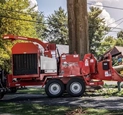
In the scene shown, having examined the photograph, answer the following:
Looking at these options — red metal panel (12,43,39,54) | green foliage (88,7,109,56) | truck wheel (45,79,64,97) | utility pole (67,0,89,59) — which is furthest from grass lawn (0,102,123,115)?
green foliage (88,7,109,56)

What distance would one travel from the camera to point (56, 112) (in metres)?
9.60

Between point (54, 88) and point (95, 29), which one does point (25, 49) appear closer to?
point (54, 88)

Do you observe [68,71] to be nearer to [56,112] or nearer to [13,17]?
[56,112]

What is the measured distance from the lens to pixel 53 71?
48.8ft

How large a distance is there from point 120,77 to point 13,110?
6660 mm

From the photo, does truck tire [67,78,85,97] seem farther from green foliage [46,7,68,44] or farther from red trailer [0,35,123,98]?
green foliage [46,7,68,44]

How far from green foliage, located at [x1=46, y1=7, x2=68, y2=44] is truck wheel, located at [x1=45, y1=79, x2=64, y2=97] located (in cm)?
4904

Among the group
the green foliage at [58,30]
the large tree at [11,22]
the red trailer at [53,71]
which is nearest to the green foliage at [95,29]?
the green foliage at [58,30]

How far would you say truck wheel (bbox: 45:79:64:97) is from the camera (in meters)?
A: 14.6

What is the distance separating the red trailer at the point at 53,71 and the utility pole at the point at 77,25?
2.77 metres

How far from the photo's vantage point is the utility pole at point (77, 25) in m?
17.9

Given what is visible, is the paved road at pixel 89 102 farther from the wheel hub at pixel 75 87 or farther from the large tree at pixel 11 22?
the large tree at pixel 11 22

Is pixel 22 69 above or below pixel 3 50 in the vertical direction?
below

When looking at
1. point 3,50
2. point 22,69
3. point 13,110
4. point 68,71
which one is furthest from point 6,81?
point 3,50
